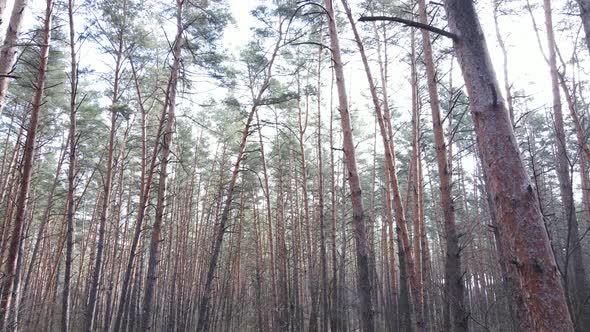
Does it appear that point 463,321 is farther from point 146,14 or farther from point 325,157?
point 325,157

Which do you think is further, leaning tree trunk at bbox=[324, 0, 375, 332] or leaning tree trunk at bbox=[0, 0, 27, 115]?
leaning tree trunk at bbox=[324, 0, 375, 332]

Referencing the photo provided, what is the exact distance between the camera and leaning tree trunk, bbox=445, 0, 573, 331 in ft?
4.40

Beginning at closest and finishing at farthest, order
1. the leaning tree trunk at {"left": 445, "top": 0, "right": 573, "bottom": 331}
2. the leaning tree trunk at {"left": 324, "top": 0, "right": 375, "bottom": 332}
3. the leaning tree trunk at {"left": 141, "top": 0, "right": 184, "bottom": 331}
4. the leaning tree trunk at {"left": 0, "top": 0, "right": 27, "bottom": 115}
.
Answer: the leaning tree trunk at {"left": 445, "top": 0, "right": 573, "bottom": 331} < the leaning tree trunk at {"left": 0, "top": 0, "right": 27, "bottom": 115} < the leaning tree trunk at {"left": 324, "top": 0, "right": 375, "bottom": 332} < the leaning tree trunk at {"left": 141, "top": 0, "right": 184, "bottom": 331}

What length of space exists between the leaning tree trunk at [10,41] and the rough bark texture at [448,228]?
5685 mm

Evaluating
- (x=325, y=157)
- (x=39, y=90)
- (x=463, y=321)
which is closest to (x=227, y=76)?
(x=39, y=90)

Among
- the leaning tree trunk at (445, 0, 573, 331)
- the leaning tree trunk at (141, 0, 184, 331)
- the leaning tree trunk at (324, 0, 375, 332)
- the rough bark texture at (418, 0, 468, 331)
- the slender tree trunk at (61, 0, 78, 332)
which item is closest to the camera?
the leaning tree trunk at (445, 0, 573, 331)

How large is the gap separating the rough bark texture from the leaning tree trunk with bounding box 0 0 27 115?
5.69m

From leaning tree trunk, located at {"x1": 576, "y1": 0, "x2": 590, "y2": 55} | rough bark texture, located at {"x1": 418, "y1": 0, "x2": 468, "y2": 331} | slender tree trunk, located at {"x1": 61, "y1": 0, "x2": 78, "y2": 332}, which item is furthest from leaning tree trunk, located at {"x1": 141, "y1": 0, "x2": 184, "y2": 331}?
leaning tree trunk, located at {"x1": 576, "y1": 0, "x2": 590, "y2": 55}

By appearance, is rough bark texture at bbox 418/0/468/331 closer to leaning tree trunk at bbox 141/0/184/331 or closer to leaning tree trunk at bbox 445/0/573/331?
leaning tree trunk at bbox 445/0/573/331

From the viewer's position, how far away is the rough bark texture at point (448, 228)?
477 centimetres

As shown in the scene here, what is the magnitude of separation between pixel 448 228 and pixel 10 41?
6131 millimetres

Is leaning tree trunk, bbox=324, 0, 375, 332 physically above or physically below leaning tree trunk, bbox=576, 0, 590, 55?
below

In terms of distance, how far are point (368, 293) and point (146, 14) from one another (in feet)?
31.6

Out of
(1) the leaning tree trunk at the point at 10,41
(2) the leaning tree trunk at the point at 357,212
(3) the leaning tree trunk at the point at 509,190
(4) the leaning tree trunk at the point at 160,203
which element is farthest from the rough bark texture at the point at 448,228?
(1) the leaning tree trunk at the point at 10,41
